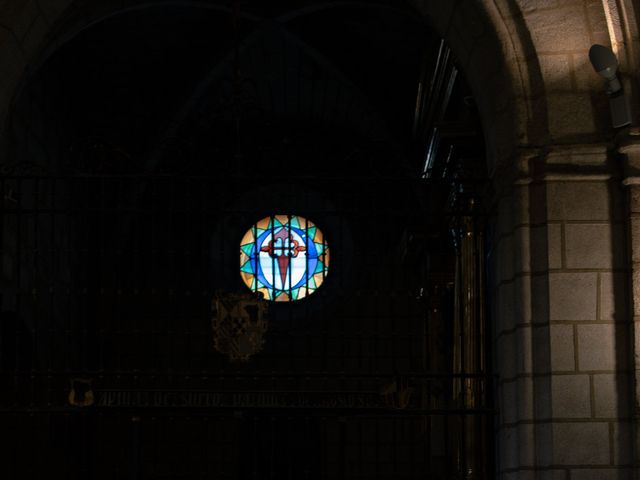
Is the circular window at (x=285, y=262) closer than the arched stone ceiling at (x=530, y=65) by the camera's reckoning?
No

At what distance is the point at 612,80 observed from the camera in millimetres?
7191

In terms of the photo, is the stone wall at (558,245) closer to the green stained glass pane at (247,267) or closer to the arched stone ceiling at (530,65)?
the arched stone ceiling at (530,65)

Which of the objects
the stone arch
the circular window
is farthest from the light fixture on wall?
the circular window

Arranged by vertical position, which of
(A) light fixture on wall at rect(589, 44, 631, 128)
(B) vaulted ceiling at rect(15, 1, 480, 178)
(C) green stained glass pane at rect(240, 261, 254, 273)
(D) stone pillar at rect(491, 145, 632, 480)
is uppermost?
(B) vaulted ceiling at rect(15, 1, 480, 178)

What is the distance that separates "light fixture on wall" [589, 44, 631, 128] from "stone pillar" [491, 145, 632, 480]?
10.7 inches

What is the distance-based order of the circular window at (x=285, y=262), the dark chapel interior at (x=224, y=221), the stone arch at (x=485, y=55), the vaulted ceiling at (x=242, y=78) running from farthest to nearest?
the circular window at (x=285, y=262), the vaulted ceiling at (x=242, y=78), the dark chapel interior at (x=224, y=221), the stone arch at (x=485, y=55)

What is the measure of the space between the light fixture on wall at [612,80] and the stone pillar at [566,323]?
27 centimetres

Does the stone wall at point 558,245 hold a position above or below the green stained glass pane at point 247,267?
below

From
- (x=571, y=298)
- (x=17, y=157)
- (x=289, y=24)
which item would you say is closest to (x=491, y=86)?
(x=571, y=298)

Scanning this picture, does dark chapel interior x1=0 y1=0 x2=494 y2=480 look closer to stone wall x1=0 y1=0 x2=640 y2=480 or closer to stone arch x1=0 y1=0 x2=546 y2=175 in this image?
stone arch x1=0 y1=0 x2=546 y2=175

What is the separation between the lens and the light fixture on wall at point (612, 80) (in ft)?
23.1

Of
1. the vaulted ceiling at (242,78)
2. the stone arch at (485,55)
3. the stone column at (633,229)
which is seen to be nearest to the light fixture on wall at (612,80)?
the stone column at (633,229)

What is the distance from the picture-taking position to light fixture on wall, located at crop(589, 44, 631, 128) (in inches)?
278

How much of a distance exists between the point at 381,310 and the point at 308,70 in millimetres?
3598
